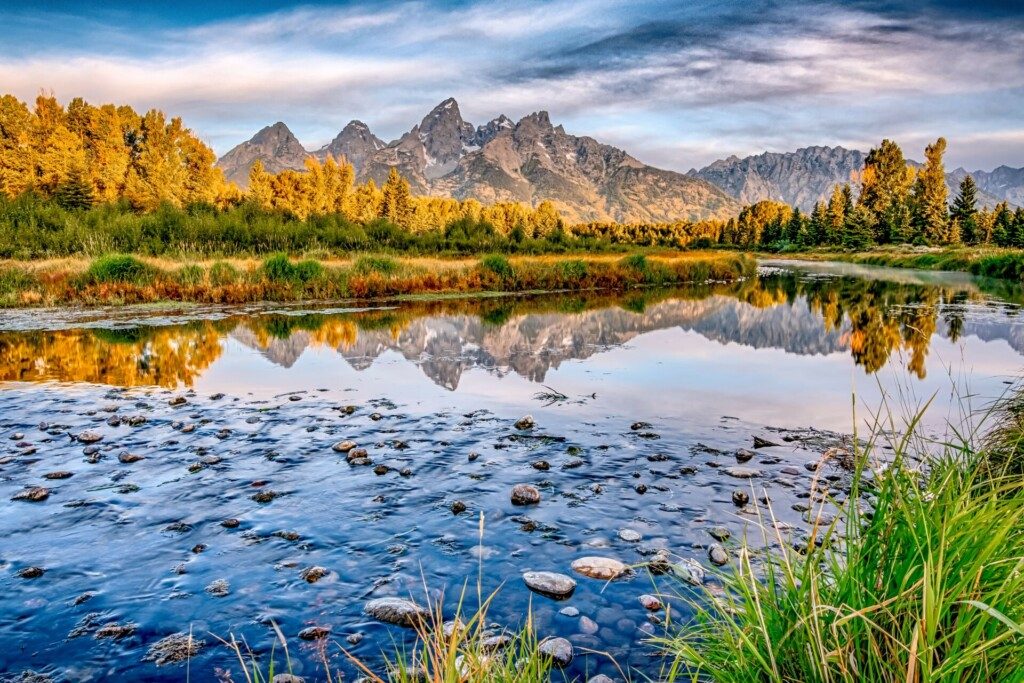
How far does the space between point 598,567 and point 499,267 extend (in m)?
28.6

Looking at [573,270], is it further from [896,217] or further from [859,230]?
[859,230]

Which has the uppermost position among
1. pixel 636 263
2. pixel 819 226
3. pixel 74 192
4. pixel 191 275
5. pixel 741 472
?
pixel 819 226

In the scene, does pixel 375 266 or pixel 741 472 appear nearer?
pixel 741 472

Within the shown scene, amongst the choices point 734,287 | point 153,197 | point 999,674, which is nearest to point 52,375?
point 999,674

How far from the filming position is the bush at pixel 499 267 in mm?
32594

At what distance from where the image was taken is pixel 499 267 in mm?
32812

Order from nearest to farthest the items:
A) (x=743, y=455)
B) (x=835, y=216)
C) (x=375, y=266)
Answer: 1. (x=743, y=455)
2. (x=375, y=266)
3. (x=835, y=216)

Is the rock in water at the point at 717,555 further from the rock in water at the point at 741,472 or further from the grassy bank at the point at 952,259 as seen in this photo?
the grassy bank at the point at 952,259

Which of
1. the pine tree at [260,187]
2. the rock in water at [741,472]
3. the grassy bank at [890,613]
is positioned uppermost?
the pine tree at [260,187]

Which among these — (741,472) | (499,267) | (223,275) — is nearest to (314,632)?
(741,472)

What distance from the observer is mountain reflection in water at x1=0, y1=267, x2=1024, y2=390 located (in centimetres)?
1356

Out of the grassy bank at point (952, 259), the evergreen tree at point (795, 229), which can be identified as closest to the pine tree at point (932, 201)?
the grassy bank at point (952, 259)

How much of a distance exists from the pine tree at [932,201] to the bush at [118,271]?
88186 millimetres

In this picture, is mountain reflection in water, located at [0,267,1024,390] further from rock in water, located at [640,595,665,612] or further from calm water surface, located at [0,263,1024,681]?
rock in water, located at [640,595,665,612]
